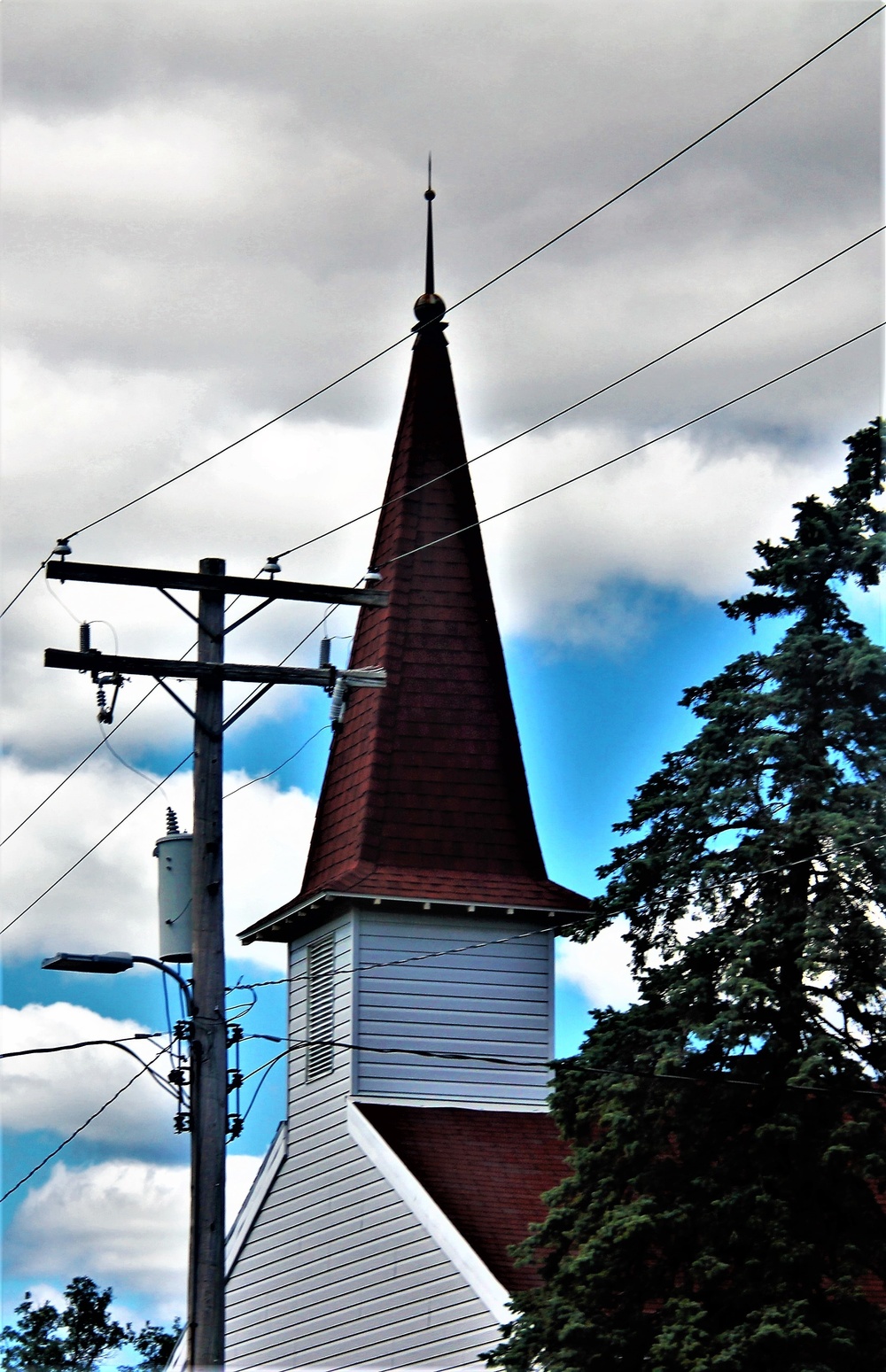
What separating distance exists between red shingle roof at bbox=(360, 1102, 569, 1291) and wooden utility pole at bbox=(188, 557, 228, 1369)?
6903 mm

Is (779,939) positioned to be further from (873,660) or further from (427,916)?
(427,916)

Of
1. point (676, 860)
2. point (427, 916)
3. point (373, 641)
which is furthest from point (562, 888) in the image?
point (676, 860)

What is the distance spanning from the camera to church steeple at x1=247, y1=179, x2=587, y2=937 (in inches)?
1121

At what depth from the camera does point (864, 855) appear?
1894cm

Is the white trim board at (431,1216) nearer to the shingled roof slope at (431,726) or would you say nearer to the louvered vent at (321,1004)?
the louvered vent at (321,1004)

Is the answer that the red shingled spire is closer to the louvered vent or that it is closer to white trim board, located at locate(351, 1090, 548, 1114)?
the louvered vent

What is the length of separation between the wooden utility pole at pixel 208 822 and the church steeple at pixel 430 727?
10.0 m

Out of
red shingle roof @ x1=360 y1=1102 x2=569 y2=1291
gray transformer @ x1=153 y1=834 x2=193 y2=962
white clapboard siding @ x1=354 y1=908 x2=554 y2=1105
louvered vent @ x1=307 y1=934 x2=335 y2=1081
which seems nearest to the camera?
gray transformer @ x1=153 y1=834 x2=193 y2=962

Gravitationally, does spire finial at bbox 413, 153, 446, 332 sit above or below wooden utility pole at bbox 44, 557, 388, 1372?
above

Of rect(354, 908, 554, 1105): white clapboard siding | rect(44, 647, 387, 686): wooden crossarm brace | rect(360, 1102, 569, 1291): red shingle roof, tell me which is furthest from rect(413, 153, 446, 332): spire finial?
rect(44, 647, 387, 686): wooden crossarm brace

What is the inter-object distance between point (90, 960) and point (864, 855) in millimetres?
6954

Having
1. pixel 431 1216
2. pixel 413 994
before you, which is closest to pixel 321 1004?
pixel 413 994

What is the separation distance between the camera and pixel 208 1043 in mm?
16141

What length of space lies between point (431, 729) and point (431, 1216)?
780 centimetres
